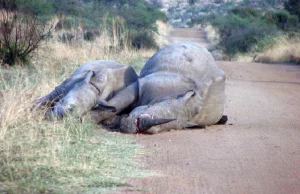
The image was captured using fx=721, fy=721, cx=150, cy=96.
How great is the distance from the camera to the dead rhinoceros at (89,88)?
9.68m

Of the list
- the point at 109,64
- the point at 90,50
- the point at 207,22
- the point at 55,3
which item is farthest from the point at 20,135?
the point at 207,22

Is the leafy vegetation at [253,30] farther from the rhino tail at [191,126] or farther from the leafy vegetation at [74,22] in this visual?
the rhino tail at [191,126]

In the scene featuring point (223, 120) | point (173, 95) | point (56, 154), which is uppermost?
point (56, 154)

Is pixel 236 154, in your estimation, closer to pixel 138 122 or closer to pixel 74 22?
pixel 138 122

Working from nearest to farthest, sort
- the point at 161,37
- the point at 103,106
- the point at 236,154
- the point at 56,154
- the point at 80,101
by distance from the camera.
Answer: the point at 56,154
the point at 236,154
the point at 80,101
the point at 103,106
the point at 161,37

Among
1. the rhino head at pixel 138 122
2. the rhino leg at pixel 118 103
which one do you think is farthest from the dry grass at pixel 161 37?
the rhino head at pixel 138 122

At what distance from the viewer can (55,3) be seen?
33.6m

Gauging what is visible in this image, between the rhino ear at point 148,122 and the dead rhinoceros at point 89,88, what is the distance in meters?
0.68

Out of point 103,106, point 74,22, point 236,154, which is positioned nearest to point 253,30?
point 74,22

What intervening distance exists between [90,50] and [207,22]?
54.4 meters

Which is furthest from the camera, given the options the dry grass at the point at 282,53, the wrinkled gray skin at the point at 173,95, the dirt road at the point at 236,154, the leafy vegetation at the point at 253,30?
the leafy vegetation at the point at 253,30

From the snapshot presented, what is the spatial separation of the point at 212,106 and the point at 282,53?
65.6 feet

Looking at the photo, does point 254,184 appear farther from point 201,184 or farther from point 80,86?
point 80,86

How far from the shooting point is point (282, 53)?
3002 centimetres
